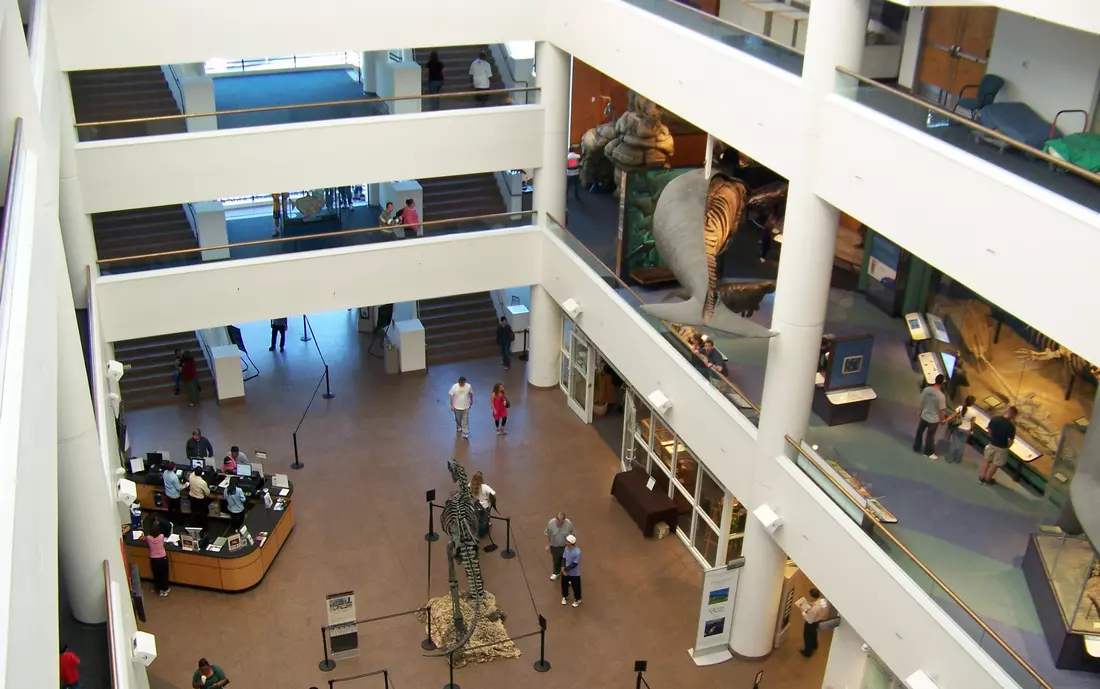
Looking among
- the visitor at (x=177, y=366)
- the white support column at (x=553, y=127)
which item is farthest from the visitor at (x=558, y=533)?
the visitor at (x=177, y=366)

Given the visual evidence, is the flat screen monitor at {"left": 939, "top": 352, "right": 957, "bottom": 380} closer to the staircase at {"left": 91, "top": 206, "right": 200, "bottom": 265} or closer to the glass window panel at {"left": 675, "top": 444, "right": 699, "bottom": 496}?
the glass window panel at {"left": 675, "top": 444, "right": 699, "bottom": 496}

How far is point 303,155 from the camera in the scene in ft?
64.6

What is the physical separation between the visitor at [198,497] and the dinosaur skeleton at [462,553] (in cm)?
407

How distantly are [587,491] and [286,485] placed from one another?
5.40m

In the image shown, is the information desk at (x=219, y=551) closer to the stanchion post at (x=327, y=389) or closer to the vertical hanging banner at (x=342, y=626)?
the vertical hanging banner at (x=342, y=626)

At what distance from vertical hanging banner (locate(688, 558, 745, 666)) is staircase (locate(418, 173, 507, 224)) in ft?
38.3

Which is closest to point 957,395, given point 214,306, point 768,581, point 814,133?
point 768,581

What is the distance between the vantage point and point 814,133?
1309cm

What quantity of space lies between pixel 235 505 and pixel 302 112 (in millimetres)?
7107


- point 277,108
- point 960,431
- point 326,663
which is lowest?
point 326,663

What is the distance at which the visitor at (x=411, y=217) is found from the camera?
71.5 feet

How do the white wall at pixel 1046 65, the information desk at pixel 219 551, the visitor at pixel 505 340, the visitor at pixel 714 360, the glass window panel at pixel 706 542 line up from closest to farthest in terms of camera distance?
the white wall at pixel 1046 65 → the visitor at pixel 714 360 → the information desk at pixel 219 551 → the glass window panel at pixel 706 542 → the visitor at pixel 505 340

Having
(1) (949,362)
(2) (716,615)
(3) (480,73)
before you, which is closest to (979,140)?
(1) (949,362)

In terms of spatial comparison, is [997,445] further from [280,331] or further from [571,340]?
[280,331]
